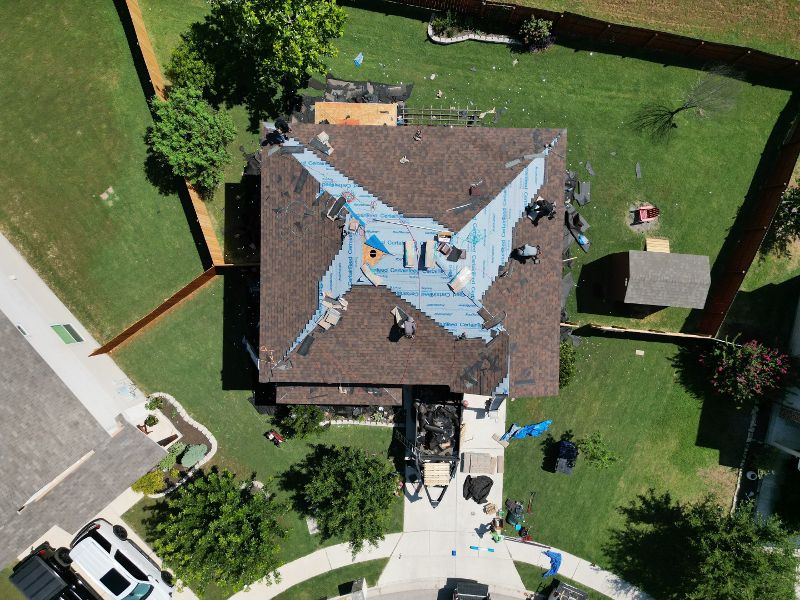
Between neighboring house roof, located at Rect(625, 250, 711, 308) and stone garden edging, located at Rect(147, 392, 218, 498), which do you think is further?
stone garden edging, located at Rect(147, 392, 218, 498)

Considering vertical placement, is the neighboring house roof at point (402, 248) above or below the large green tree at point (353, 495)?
above

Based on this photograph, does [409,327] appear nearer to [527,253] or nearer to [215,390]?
[527,253]

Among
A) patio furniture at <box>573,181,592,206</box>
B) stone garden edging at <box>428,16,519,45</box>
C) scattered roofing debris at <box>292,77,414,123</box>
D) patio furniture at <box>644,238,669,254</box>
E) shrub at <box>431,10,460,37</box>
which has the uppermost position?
shrub at <box>431,10,460,37</box>

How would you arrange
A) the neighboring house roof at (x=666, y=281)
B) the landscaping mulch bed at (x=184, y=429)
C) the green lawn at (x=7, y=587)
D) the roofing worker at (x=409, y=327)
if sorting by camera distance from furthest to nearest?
the landscaping mulch bed at (x=184, y=429), the green lawn at (x=7, y=587), the neighboring house roof at (x=666, y=281), the roofing worker at (x=409, y=327)

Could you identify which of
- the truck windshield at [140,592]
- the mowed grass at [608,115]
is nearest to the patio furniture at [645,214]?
the mowed grass at [608,115]

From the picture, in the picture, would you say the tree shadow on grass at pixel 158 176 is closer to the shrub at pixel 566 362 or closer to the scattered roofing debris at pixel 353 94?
the scattered roofing debris at pixel 353 94

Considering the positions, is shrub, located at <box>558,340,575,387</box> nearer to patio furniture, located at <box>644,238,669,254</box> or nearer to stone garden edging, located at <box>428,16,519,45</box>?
patio furniture, located at <box>644,238,669,254</box>

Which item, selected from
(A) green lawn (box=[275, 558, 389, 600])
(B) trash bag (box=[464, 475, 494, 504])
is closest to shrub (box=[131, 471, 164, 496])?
(A) green lawn (box=[275, 558, 389, 600])
